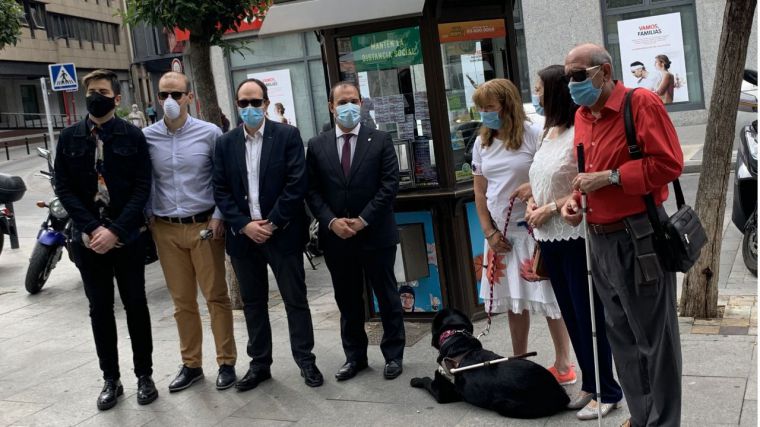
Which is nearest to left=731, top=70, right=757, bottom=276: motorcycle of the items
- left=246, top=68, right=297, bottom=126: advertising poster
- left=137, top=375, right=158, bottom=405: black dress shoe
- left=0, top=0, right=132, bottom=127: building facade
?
left=137, top=375, right=158, bottom=405: black dress shoe

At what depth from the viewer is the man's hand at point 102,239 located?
17.5 feet

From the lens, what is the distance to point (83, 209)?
5.41m

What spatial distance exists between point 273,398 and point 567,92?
2.58 meters

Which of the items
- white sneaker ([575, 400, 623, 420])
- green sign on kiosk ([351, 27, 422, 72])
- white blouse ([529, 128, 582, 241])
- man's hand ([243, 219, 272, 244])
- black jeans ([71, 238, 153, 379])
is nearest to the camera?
white blouse ([529, 128, 582, 241])

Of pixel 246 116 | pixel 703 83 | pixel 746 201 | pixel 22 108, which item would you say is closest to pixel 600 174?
pixel 246 116

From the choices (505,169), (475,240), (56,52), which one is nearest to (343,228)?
(505,169)

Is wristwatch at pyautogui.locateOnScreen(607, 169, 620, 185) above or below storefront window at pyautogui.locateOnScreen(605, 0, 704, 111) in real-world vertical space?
below

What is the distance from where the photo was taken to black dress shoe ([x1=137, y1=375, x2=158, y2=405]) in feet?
18.4

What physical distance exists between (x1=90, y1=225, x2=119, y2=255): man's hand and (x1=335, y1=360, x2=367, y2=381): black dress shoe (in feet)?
5.37

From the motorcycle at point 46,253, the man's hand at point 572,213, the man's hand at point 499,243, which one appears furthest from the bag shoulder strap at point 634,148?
the motorcycle at point 46,253

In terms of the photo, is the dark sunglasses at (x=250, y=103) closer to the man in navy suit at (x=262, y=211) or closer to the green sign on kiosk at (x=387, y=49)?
the man in navy suit at (x=262, y=211)

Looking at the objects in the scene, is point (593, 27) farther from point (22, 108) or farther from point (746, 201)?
point (22, 108)

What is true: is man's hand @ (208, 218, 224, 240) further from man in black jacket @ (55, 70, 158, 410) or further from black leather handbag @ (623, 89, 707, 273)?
black leather handbag @ (623, 89, 707, 273)

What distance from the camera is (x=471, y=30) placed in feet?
22.2
